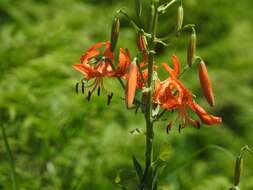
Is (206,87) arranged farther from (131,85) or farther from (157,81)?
(131,85)

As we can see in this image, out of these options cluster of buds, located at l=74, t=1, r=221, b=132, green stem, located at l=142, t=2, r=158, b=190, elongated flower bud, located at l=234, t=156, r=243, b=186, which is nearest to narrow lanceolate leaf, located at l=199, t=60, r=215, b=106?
cluster of buds, located at l=74, t=1, r=221, b=132

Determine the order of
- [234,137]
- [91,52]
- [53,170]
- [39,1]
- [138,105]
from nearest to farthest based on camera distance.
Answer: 1. [138,105]
2. [91,52]
3. [53,170]
4. [234,137]
5. [39,1]

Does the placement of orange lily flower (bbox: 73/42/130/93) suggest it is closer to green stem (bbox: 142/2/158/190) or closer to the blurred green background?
green stem (bbox: 142/2/158/190)

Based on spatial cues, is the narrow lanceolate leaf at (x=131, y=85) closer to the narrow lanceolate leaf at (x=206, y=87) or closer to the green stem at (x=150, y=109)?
the green stem at (x=150, y=109)

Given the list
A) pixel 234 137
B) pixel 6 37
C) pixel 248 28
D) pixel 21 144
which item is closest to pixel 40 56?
pixel 6 37

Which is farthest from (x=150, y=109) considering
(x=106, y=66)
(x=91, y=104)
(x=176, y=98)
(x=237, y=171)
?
(x=91, y=104)

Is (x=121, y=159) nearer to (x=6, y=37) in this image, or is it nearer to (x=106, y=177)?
(x=106, y=177)
